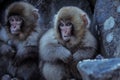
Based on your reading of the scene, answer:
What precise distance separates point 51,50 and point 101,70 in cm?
123

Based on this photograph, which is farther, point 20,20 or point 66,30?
point 20,20

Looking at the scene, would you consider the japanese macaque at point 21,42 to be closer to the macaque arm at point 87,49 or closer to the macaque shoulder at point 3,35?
the macaque shoulder at point 3,35

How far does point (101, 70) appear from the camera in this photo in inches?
109

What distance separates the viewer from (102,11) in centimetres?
430

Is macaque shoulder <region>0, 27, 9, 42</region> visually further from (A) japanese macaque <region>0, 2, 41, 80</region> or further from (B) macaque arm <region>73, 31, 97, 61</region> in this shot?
(B) macaque arm <region>73, 31, 97, 61</region>

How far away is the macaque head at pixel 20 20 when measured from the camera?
415cm

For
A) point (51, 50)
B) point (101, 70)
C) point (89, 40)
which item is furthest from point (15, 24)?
point (101, 70)

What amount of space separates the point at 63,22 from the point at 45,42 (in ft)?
0.84

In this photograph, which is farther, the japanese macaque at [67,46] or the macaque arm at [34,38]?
the macaque arm at [34,38]

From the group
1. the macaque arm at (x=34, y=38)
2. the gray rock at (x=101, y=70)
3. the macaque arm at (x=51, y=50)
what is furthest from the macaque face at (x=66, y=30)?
the gray rock at (x=101, y=70)

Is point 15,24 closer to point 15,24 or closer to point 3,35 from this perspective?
point 15,24

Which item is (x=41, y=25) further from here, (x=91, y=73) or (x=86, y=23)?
(x=91, y=73)

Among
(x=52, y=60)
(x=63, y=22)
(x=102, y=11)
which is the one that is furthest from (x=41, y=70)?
(x=102, y=11)

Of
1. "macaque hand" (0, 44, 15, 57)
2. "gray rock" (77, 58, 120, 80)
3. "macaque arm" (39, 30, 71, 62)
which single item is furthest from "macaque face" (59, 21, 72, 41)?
"gray rock" (77, 58, 120, 80)
